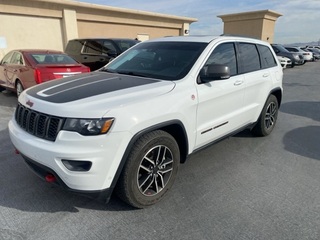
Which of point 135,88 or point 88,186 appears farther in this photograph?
point 135,88

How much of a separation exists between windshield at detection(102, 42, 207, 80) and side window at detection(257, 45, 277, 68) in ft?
5.52

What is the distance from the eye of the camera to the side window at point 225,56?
134 inches

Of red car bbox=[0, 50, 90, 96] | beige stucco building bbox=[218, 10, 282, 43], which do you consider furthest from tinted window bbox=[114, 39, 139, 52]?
beige stucco building bbox=[218, 10, 282, 43]

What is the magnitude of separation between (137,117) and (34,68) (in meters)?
5.10

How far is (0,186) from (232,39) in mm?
3649

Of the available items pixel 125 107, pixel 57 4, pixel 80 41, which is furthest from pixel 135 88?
pixel 57 4

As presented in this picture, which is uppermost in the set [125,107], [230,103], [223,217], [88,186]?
[125,107]

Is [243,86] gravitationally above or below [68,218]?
above

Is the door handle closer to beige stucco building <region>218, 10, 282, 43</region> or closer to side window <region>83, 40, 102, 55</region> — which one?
side window <region>83, 40, 102, 55</region>

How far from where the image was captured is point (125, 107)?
234 centimetres

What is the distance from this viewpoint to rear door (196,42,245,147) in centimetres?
312

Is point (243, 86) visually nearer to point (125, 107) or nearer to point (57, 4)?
point (125, 107)

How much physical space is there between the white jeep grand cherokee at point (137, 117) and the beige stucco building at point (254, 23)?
25779 mm

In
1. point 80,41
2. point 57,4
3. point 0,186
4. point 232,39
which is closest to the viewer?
point 0,186
